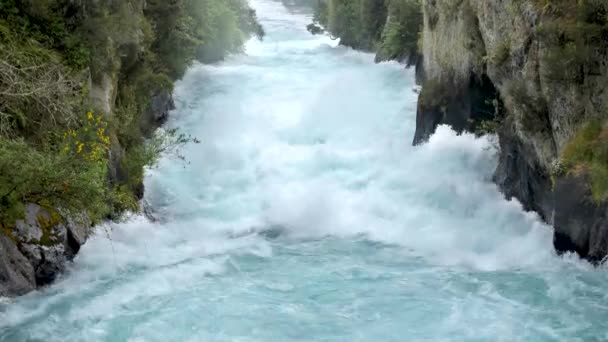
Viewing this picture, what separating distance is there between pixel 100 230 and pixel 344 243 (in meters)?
5.22

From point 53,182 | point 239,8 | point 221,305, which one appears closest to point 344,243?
point 221,305

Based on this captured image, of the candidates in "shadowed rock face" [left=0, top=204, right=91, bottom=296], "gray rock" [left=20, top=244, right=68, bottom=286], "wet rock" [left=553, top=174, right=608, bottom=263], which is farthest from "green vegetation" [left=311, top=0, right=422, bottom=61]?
"gray rock" [left=20, top=244, right=68, bottom=286]

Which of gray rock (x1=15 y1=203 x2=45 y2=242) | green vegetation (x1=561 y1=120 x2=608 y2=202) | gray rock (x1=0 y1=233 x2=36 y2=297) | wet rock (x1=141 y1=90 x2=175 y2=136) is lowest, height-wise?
wet rock (x1=141 y1=90 x2=175 y2=136)

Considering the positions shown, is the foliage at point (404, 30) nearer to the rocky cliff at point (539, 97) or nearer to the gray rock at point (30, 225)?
the rocky cliff at point (539, 97)

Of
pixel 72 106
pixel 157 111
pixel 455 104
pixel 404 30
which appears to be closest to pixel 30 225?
pixel 72 106

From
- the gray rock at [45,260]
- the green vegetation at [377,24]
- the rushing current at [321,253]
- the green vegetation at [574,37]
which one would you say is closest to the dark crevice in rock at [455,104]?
the rushing current at [321,253]

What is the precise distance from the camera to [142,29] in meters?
20.3

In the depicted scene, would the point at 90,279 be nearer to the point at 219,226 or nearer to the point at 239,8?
the point at 219,226

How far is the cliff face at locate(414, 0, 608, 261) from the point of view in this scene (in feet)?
42.8

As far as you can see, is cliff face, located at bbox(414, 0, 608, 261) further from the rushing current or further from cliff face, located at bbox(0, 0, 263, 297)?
cliff face, located at bbox(0, 0, 263, 297)

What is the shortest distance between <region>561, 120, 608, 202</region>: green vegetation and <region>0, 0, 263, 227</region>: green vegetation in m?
8.20

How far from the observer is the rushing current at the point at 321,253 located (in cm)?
1207

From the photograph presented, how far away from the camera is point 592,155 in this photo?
1291 cm

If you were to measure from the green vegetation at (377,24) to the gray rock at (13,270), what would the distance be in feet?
76.0
